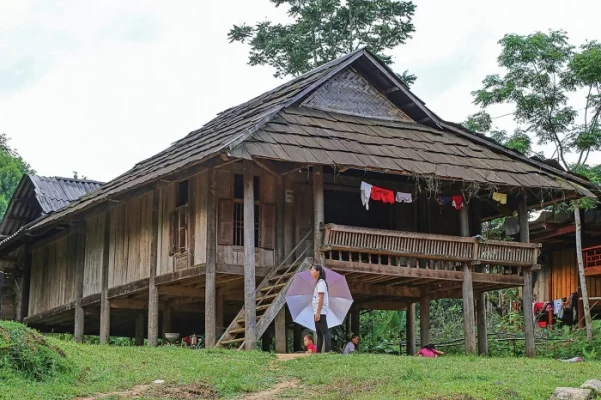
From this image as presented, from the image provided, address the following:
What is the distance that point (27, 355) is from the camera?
40.2 ft

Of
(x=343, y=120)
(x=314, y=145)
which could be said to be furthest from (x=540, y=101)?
(x=314, y=145)

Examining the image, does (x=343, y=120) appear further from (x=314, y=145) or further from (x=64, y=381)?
(x=64, y=381)

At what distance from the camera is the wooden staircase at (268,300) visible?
17.3m

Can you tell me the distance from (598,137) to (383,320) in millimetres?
9957

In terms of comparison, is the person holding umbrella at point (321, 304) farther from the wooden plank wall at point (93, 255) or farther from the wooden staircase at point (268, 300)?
the wooden plank wall at point (93, 255)

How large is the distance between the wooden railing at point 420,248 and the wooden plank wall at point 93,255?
285 inches

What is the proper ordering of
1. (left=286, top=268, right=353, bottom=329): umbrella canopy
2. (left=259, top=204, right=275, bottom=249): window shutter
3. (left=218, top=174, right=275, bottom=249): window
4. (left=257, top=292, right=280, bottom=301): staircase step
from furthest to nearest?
(left=259, top=204, right=275, bottom=249): window shutter → (left=218, top=174, right=275, bottom=249): window → (left=257, top=292, right=280, bottom=301): staircase step → (left=286, top=268, right=353, bottom=329): umbrella canopy

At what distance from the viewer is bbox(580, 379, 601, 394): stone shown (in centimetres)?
1186

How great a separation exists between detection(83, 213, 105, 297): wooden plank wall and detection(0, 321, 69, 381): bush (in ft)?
35.8

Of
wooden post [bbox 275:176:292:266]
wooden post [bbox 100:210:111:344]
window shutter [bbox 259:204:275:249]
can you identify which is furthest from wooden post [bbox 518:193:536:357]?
wooden post [bbox 100:210:111:344]

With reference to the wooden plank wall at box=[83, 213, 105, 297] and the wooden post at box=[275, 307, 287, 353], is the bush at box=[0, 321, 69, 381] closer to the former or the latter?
the wooden post at box=[275, 307, 287, 353]

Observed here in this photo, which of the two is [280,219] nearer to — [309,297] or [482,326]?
[309,297]

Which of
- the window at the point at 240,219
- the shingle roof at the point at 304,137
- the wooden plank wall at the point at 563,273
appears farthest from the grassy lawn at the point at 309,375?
the wooden plank wall at the point at 563,273

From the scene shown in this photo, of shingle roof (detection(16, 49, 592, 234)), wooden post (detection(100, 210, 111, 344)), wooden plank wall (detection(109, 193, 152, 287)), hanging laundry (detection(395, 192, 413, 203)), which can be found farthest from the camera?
wooden post (detection(100, 210, 111, 344))
